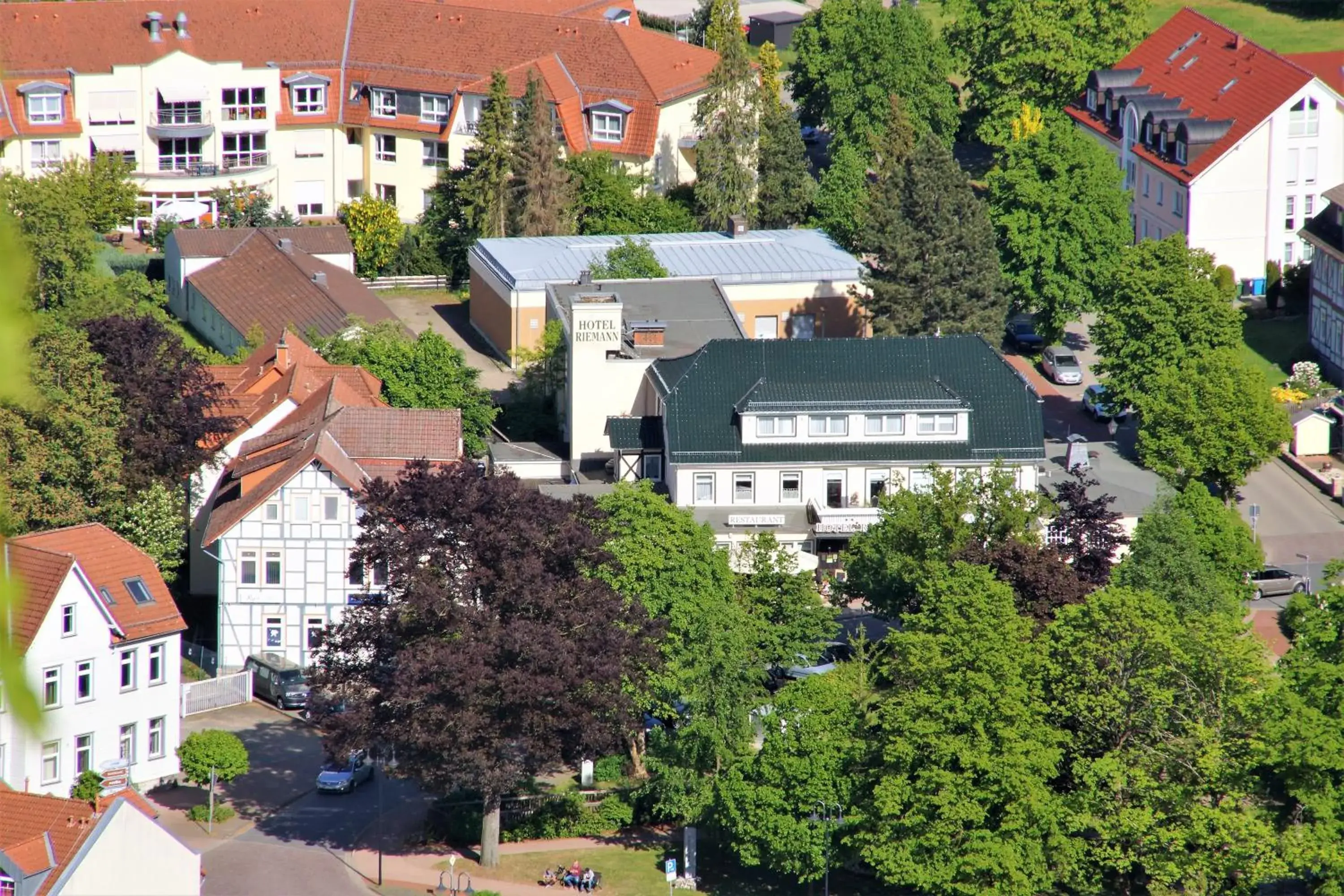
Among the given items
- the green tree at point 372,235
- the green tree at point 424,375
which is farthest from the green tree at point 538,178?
the green tree at point 424,375

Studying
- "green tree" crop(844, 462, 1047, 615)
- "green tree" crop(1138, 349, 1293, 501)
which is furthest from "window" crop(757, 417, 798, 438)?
"green tree" crop(1138, 349, 1293, 501)

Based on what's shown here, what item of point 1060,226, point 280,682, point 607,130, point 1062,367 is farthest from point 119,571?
point 607,130

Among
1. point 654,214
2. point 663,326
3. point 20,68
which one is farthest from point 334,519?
point 20,68

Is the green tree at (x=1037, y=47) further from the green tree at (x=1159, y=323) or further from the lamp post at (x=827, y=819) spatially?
the lamp post at (x=827, y=819)

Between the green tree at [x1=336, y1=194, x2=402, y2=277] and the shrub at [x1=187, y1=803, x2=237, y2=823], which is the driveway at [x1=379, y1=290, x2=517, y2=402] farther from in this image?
the shrub at [x1=187, y1=803, x2=237, y2=823]

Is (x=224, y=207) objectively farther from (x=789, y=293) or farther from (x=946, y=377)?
(x=946, y=377)

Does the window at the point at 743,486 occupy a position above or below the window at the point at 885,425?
below

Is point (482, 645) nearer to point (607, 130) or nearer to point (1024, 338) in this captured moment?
point (1024, 338)
